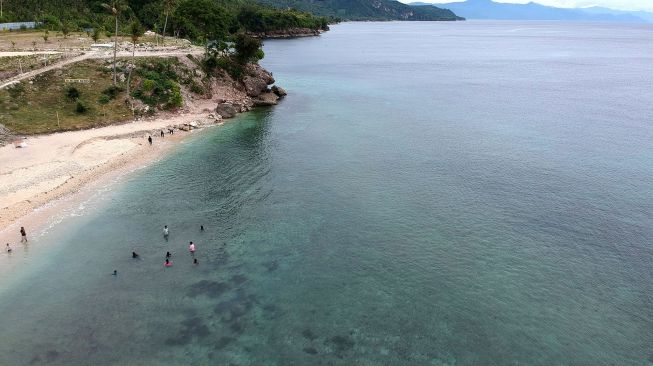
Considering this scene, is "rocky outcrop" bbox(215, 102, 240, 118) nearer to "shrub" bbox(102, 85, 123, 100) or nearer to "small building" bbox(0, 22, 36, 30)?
"shrub" bbox(102, 85, 123, 100)

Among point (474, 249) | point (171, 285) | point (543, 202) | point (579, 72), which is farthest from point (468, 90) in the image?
point (171, 285)

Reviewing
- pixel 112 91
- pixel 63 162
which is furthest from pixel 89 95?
pixel 63 162

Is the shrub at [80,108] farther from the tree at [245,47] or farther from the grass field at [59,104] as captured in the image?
the tree at [245,47]

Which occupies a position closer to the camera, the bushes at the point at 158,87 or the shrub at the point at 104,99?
the shrub at the point at 104,99

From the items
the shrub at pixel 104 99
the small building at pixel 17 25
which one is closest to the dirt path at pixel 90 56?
the shrub at pixel 104 99

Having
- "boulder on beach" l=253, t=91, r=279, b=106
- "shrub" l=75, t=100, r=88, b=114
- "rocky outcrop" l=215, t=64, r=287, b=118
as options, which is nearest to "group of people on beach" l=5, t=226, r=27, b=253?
"shrub" l=75, t=100, r=88, b=114
